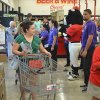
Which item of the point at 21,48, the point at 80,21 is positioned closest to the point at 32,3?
the point at 80,21

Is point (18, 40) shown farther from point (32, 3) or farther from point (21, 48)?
point (32, 3)

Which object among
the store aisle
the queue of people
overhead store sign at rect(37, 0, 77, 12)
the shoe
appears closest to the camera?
the queue of people

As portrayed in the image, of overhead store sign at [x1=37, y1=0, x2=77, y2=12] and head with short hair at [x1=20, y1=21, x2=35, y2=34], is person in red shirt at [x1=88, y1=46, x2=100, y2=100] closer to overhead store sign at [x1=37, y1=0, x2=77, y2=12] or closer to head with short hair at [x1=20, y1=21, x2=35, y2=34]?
head with short hair at [x1=20, y1=21, x2=35, y2=34]

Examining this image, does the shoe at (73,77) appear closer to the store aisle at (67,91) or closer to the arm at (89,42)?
the store aisle at (67,91)

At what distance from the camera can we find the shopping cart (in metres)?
3.66

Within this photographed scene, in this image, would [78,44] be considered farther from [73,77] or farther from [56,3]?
[56,3]

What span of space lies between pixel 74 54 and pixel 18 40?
2893 millimetres

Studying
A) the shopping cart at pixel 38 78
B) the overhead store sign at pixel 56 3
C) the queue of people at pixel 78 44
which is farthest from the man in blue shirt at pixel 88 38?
the overhead store sign at pixel 56 3

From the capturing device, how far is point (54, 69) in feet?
12.9

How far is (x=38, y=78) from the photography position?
3.65 m

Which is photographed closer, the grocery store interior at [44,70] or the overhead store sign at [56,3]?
the grocery store interior at [44,70]

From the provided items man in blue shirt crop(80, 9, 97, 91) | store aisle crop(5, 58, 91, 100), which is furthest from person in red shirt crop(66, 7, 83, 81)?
man in blue shirt crop(80, 9, 97, 91)

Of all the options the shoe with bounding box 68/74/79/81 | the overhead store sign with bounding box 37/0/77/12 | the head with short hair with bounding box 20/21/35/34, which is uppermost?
the overhead store sign with bounding box 37/0/77/12

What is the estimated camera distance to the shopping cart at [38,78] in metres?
3.66
